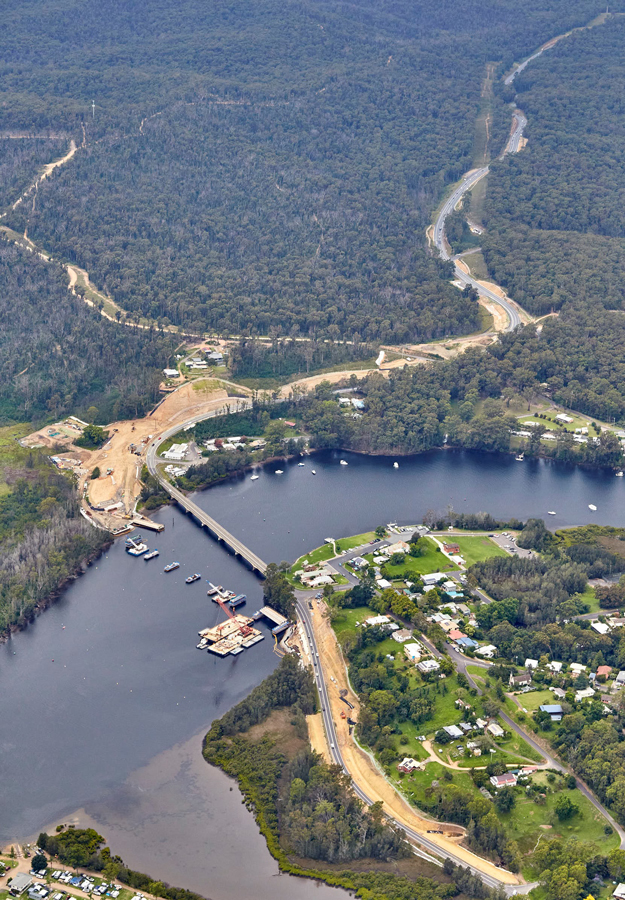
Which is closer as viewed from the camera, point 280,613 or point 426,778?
point 426,778

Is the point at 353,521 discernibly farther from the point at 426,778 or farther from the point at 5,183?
the point at 5,183

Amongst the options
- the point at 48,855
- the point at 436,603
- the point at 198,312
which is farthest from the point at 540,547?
the point at 198,312

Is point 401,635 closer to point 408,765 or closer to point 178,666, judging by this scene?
point 408,765

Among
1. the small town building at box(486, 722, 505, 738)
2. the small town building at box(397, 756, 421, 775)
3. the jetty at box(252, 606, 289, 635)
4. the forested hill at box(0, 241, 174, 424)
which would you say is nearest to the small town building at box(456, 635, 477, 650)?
the small town building at box(486, 722, 505, 738)

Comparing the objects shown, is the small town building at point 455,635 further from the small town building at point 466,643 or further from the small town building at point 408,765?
the small town building at point 408,765

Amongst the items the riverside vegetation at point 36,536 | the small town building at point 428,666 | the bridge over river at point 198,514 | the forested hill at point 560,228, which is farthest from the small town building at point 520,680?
the forested hill at point 560,228

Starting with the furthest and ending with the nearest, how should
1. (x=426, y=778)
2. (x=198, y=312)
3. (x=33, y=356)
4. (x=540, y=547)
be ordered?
(x=198, y=312) < (x=33, y=356) < (x=540, y=547) < (x=426, y=778)

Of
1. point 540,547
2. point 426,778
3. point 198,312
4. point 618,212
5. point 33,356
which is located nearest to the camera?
point 426,778
